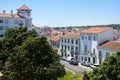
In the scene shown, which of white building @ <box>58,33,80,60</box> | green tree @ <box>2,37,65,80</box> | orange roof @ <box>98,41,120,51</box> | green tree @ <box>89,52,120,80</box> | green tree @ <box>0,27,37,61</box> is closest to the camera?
green tree @ <box>89,52,120,80</box>

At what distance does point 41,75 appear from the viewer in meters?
33.6

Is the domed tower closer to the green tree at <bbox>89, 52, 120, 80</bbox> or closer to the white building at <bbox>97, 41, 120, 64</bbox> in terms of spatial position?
the white building at <bbox>97, 41, 120, 64</bbox>

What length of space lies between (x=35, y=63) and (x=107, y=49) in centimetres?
3029

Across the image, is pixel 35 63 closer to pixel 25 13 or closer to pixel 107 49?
pixel 107 49

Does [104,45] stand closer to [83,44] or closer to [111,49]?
[111,49]

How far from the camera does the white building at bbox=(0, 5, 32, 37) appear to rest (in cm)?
8422

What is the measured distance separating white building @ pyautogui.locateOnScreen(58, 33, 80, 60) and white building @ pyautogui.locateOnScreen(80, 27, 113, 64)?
2.74 metres

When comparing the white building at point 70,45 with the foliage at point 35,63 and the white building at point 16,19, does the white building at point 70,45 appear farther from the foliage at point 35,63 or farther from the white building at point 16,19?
the foliage at point 35,63

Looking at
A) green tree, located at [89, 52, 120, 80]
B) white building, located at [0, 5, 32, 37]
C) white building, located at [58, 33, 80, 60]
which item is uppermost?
white building, located at [0, 5, 32, 37]

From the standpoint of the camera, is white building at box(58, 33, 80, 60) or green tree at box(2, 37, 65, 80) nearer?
green tree at box(2, 37, 65, 80)

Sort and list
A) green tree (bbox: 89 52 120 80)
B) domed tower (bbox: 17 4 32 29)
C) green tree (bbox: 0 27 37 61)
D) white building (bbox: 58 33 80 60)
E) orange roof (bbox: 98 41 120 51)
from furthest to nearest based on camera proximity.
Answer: domed tower (bbox: 17 4 32 29), white building (bbox: 58 33 80 60), orange roof (bbox: 98 41 120 51), green tree (bbox: 0 27 37 61), green tree (bbox: 89 52 120 80)

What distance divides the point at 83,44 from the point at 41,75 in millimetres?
42018

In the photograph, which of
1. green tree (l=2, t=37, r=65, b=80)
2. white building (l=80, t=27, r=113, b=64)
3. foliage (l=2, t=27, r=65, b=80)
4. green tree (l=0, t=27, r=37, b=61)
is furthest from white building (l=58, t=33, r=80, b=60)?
green tree (l=2, t=37, r=65, b=80)

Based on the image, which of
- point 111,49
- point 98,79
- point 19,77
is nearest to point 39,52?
point 19,77
